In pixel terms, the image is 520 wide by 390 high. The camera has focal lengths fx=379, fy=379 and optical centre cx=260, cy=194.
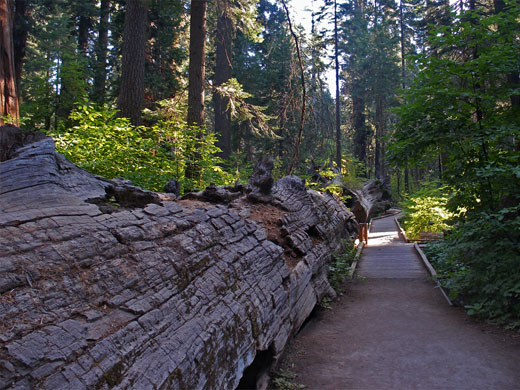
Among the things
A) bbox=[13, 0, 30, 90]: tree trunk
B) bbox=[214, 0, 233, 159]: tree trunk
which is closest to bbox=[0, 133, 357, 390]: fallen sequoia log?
bbox=[214, 0, 233, 159]: tree trunk

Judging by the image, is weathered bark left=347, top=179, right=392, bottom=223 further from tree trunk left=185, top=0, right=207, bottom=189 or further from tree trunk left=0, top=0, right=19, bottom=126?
tree trunk left=0, top=0, right=19, bottom=126

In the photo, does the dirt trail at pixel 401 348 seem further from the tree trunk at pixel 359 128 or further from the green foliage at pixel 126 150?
the tree trunk at pixel 359 128

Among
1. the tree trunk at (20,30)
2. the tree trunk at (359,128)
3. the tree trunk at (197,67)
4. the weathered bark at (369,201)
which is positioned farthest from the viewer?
the tree trunk at (359,128)

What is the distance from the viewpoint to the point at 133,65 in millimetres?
9578

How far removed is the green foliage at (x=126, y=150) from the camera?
609cm

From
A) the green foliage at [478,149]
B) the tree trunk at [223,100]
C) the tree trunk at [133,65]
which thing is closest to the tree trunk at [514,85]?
the green foliage at [478,149]

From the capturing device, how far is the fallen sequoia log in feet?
6.77

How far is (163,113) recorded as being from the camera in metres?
10.2

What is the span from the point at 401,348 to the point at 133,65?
8.63m

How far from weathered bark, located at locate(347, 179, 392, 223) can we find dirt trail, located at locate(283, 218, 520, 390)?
11.0 metres

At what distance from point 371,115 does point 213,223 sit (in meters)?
40.5

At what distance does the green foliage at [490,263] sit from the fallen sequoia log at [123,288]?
3.23m

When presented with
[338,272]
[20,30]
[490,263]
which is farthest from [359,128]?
[490,263]

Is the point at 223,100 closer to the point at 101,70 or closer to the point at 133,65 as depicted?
the point at 101,70
